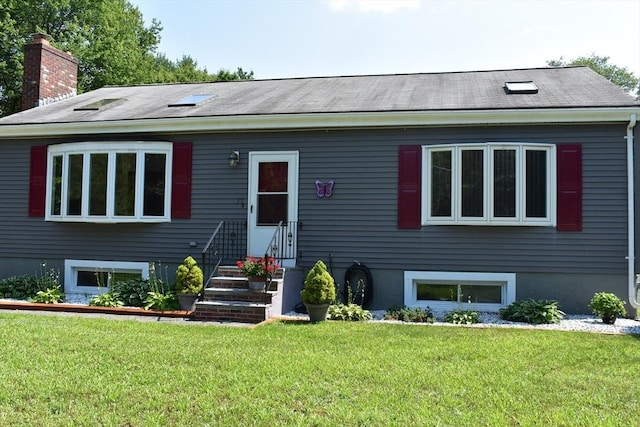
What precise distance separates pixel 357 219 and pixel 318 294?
7.01 feet

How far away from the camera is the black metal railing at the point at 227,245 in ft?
30.8

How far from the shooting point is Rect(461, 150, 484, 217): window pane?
842 centimetres

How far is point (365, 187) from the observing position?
8969 millimetres

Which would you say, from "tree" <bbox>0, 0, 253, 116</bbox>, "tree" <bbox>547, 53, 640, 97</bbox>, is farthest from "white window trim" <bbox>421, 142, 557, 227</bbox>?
"tree" <bbox>547, 53, 640, 97</bbox>

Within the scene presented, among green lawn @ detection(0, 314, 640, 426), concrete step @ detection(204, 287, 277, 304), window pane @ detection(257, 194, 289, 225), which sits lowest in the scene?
green lawn @ detection(0, 314, 640, 426)

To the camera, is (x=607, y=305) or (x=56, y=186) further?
(x=56, y=186)

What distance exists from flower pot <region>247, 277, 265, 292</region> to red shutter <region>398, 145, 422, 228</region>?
2.53 meters

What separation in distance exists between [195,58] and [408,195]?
118 feet

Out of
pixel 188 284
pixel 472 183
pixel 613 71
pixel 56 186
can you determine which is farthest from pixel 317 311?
pixel 613 71

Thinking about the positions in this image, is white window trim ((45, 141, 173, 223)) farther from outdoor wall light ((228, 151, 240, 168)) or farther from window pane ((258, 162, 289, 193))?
window pane ((258, 162, 289, 193))

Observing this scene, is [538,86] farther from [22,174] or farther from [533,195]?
[22,174]

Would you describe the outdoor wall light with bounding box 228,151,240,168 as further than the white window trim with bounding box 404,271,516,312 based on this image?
Yes

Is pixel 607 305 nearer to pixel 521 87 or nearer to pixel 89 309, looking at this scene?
pixel 521 87

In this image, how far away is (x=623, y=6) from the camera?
8852mm
